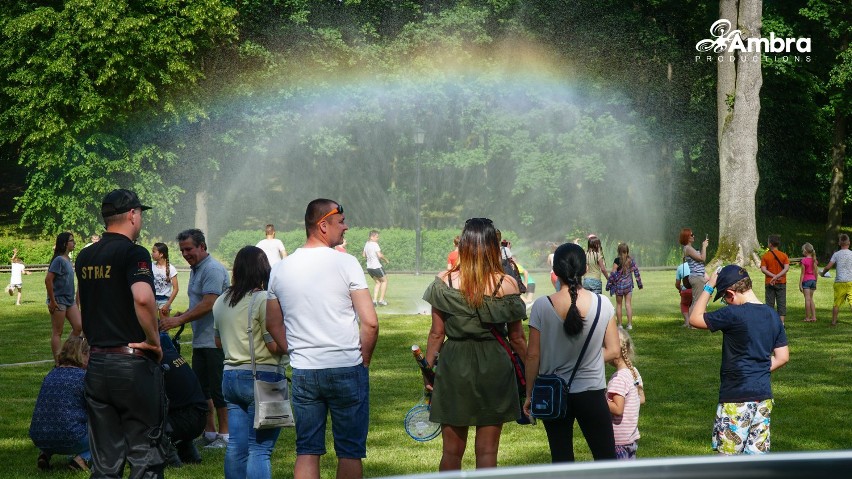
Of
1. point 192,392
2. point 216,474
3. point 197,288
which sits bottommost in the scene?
point 216,474

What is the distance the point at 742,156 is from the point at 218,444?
2643cm

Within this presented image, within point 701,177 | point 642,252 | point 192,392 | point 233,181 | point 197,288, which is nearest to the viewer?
point 192,392

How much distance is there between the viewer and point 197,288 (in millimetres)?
9148

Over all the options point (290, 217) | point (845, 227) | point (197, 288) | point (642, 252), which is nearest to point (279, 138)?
point (290, 217)

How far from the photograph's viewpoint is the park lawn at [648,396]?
927 cm

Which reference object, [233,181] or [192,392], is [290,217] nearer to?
[233,181]

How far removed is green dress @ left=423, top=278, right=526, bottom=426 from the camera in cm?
626

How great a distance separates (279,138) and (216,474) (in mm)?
45194

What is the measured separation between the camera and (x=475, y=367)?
20.6ft

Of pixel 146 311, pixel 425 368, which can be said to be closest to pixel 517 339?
pixel 425 368

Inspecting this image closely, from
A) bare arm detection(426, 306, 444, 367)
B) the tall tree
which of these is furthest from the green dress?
the tall tree

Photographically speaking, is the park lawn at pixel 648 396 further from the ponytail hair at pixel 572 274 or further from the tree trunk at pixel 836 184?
the tree trunk at pixel 836 184

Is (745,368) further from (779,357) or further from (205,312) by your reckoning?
(205,312)

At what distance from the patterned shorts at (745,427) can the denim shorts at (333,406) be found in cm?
239
